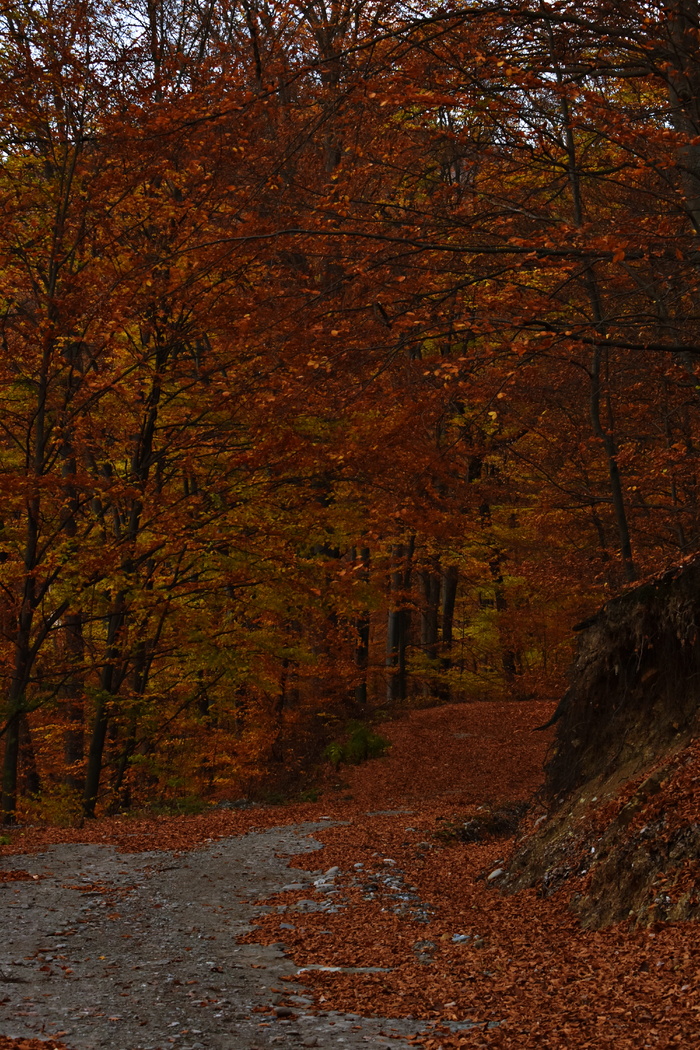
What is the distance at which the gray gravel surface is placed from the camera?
477cm

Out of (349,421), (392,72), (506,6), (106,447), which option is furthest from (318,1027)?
(349,421)

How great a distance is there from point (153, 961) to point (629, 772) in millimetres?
4264

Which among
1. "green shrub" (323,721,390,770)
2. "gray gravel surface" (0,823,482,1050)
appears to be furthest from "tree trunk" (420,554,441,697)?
"gray gravel surface" (0,823,482,1050)

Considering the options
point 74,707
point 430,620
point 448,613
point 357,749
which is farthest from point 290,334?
point 430,620

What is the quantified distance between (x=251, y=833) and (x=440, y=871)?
149 inches

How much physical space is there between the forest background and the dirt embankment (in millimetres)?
2348

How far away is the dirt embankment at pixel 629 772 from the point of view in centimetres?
618

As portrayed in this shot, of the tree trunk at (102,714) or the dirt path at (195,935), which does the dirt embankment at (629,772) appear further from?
the tree trunk at (102,714)

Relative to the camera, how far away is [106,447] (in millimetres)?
15023

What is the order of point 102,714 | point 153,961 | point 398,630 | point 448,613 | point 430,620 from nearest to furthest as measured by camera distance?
1. point 153,961
2. point 102,714
3. point 398,630
4. point 448,613
5. point 430,620

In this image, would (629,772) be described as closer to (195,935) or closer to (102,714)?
(195,935)

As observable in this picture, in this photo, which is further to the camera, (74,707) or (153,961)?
(74,707)

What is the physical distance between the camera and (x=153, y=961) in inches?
248

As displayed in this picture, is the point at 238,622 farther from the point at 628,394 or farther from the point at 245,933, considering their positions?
the point at 245,933
